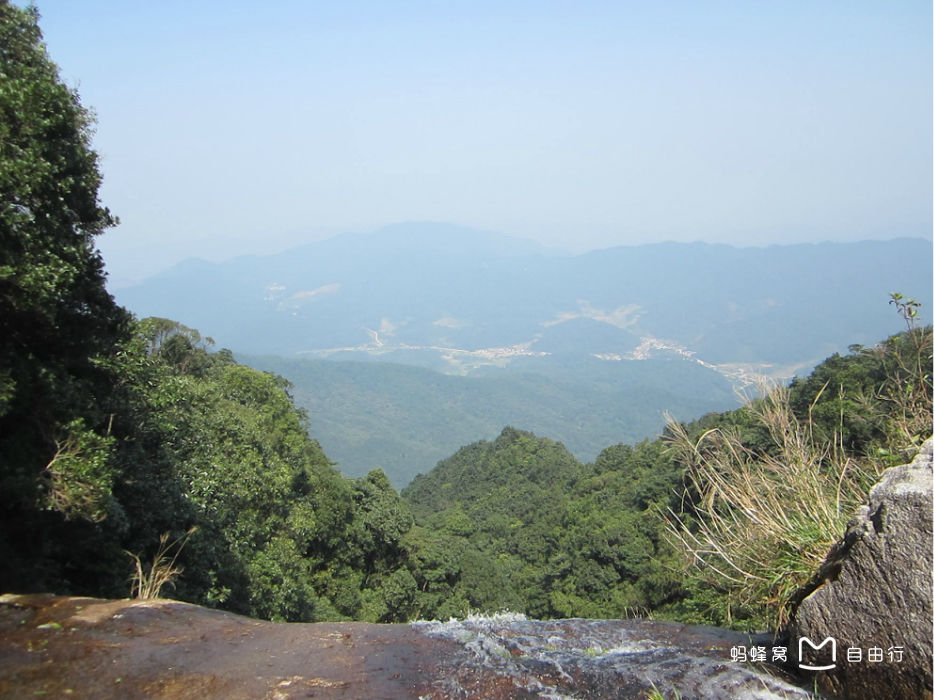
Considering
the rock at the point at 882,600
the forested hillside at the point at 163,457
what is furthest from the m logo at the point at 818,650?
the forested hillside at the point at 163,457

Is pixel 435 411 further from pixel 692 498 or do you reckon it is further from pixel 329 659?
pixel 329 659

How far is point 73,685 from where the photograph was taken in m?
4.39

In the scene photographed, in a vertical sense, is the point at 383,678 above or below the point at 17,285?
below

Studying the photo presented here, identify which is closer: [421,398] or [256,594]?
[256,594]

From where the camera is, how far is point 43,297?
651cm

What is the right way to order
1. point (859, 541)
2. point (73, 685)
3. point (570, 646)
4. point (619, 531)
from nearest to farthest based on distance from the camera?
point (859, 541) < point (73, 685) < point (570, 646) < point (619, 531)

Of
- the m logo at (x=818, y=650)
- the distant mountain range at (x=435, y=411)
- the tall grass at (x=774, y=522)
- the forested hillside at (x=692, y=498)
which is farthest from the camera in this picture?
the distant mountain range at (x=435, y=411)

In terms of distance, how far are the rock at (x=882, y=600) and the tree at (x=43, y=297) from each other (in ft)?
22.8

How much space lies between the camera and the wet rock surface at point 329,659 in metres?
4.50

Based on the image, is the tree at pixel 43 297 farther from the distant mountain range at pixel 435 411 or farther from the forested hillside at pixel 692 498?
the distant mountain range at pixel 435 411

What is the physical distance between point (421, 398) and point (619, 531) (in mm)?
157734

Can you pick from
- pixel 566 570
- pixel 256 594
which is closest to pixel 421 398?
pixel 566 570

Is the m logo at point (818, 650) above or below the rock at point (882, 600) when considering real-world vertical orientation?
below

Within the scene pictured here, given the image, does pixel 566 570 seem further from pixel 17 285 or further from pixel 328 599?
pixel 17 285
